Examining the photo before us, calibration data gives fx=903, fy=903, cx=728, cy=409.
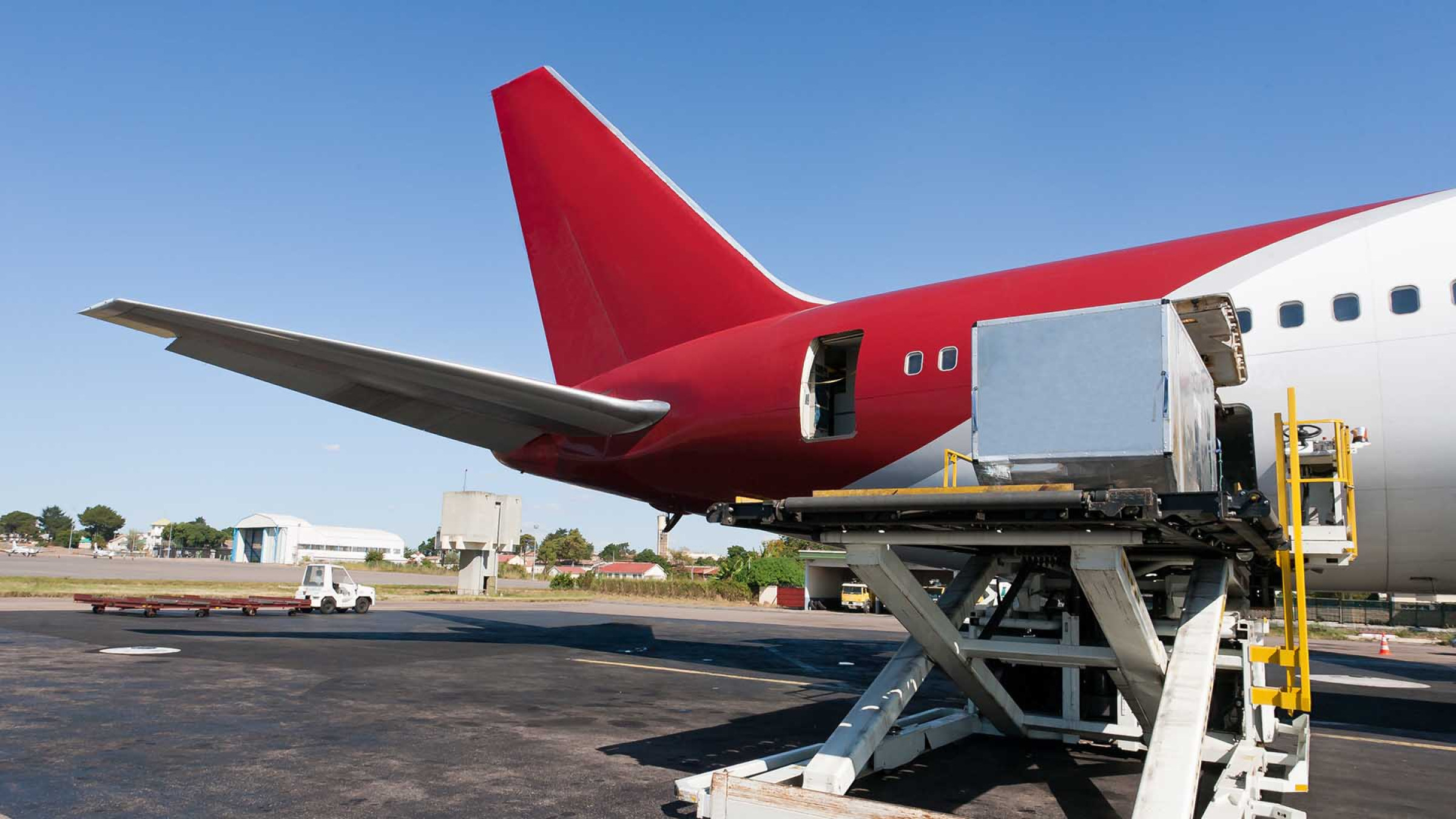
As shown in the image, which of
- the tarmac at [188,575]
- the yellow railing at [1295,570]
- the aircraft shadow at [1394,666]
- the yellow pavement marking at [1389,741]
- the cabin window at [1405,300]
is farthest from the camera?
the tarmac at [188,575]

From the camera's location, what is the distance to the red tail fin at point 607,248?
58.0 ft

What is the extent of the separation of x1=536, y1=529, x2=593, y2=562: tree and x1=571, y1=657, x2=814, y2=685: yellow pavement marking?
152778 mm

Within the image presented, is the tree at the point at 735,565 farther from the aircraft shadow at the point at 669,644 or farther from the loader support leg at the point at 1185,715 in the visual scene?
the loader support leg at the point at 1185,715

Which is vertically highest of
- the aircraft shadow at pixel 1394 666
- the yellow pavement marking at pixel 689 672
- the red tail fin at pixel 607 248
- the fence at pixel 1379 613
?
the red tail fin at pixel 607 248

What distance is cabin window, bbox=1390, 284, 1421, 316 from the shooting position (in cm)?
968

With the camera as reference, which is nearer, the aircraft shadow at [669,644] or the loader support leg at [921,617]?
the loader support leg at [921,617]

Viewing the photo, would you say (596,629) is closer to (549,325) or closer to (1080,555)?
(549,325)

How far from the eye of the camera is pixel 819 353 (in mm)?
14328

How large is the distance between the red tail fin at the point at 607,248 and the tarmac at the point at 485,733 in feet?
21.9

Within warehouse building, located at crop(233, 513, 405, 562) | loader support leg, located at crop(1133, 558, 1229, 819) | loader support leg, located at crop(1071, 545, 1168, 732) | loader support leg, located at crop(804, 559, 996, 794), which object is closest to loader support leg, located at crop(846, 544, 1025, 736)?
loader support leg, located at crop(804, 559, 996, 794)

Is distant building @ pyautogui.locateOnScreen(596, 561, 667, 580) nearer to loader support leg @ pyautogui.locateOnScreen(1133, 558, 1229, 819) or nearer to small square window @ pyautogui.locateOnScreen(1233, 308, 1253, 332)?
small square window @ pyautogui.locateOnScreen(1233, 308, 1253, 332)

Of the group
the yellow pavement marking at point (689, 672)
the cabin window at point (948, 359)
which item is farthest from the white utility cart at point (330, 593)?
the cabin window at point (948, 359)

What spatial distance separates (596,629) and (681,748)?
1840 centimetres

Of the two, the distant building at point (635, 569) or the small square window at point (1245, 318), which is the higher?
the small square window at point (1245, 318)
